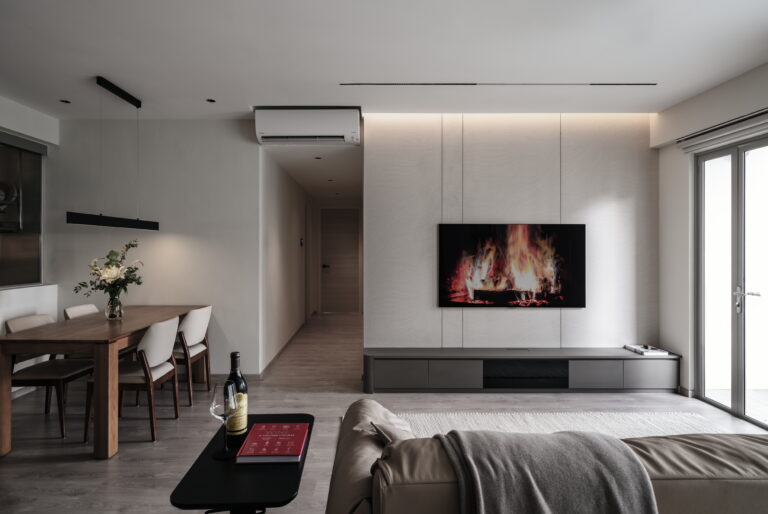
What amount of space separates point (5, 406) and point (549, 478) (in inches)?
141

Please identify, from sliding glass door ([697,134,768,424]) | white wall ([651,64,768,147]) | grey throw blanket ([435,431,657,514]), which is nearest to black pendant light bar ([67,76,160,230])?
grey throw blanket ([435,431,657,514])

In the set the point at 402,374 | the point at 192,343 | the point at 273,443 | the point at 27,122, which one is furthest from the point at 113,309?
the point at 273,443

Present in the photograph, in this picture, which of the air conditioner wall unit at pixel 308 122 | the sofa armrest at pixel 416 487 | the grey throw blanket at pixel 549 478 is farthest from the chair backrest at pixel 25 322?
the grey throw blanket at pixel 549 478

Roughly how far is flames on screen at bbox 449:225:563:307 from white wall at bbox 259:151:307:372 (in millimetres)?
2123

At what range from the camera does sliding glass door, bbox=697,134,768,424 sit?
350 cm

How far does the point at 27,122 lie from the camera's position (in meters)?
4.26

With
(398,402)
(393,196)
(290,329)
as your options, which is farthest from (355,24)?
(290,329)

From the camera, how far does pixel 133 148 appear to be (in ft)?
15.2

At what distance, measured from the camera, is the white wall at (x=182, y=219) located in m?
4.62

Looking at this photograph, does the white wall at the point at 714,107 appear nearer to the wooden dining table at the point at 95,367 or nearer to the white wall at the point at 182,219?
the white wall at the point at 182,219

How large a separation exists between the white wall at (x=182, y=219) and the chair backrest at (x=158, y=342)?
125cm

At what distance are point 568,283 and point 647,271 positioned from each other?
2.76ft

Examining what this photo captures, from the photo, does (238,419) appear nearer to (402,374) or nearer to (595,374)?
(402,374)

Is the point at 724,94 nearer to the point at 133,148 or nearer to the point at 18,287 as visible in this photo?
the point at 133,148
